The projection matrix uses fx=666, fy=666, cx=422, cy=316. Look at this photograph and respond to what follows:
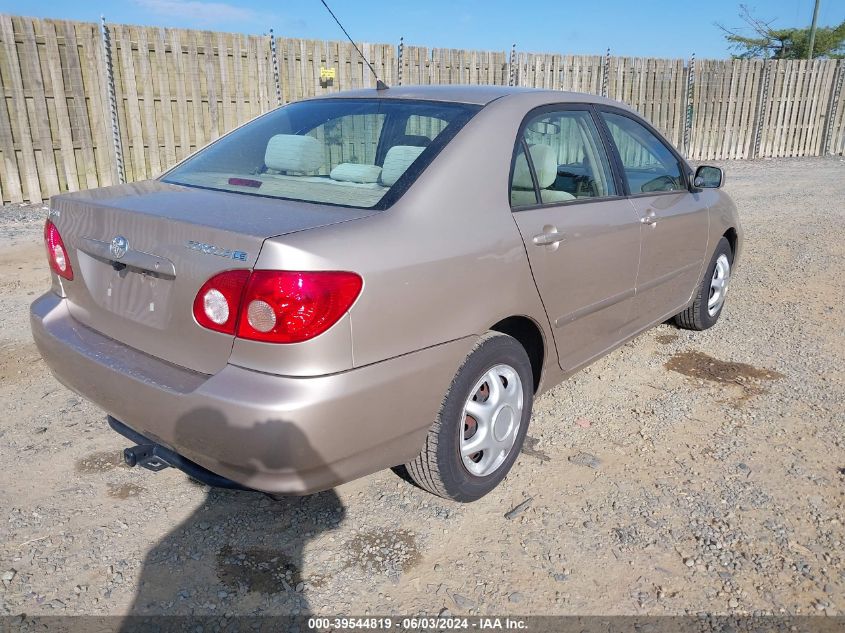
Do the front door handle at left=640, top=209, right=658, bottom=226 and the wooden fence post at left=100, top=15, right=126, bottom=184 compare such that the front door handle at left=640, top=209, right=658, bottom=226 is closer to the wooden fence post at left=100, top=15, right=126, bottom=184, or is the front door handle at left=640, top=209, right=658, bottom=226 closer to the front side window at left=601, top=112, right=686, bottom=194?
the front side window at left=601, top=112, right=686, bottom=194

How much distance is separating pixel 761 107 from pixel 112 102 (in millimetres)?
14468

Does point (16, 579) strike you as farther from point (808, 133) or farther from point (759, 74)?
point (808, 133)

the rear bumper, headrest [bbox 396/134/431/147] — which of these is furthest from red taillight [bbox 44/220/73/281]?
headrest [bbox 396/134/431/147]

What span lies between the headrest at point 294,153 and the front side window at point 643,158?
62.6 inches

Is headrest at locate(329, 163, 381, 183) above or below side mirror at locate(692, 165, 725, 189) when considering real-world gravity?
above

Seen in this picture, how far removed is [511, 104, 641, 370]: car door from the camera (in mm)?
2840

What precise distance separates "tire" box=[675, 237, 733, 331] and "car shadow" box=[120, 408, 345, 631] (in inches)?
120

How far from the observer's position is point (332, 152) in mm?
3041

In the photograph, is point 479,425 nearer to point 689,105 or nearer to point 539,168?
point 539,168

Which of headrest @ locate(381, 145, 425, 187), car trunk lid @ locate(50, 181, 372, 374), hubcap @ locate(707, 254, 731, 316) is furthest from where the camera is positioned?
hubcap @ locate(707, 254, 731, 316)

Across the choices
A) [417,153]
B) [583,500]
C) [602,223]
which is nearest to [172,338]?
[417,153]

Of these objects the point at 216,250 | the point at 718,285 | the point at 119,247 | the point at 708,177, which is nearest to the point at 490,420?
the point at 216,250

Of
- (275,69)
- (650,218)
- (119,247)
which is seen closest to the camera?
(119,247)

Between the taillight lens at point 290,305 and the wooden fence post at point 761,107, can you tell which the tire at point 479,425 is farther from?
the wooden fence post at point 761,107
